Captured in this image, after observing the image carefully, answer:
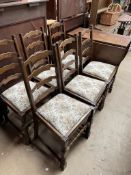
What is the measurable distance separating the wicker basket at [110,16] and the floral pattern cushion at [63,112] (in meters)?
2.11

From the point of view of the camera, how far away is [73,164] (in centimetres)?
149

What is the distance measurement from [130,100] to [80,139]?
3.21 feet

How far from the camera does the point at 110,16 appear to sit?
2.95 m

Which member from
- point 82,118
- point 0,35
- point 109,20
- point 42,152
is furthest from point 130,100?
point 0,35

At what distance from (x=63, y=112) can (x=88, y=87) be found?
43 cm

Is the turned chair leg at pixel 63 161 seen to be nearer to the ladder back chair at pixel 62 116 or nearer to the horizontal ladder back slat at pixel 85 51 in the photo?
the ladder back chair at pixel 62 116

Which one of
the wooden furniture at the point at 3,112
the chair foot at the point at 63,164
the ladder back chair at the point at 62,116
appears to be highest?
the ladder back chair at the point at 62,116

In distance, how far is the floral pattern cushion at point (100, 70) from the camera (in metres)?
1.87

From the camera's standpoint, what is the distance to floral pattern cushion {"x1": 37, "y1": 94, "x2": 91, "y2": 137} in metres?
1.28

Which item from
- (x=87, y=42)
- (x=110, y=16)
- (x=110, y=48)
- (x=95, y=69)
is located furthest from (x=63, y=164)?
(x=110, y=16)

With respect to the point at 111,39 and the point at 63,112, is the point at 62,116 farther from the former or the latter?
the point at 111,39

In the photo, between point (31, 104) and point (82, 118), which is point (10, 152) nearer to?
point (31, 104)

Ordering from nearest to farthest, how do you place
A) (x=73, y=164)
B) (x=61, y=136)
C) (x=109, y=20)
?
(x=61, y=136), (x=73, y=164), (x=109, y=20)

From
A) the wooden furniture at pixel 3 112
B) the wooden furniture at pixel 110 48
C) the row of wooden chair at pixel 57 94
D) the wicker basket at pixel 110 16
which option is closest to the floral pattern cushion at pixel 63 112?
the row of wooden chair at pixel 57 94
